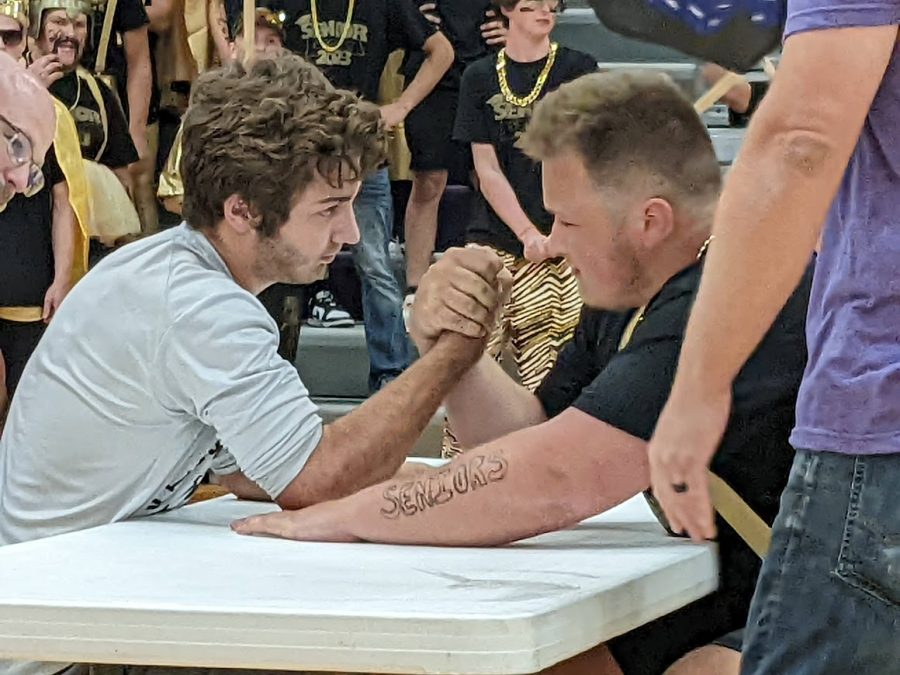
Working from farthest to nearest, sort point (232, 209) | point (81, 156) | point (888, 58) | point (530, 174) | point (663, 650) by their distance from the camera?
1. point (81, 156)
2. point (530, 174)
3. point (232, 209)
4. point (663, 650)
5. point (888, 58)

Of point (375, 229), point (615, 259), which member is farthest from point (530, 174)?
point (615, 259)

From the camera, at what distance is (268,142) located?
7.00 feet

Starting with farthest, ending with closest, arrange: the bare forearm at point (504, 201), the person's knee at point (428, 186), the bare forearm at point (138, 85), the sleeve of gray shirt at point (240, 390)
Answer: the bare forearm at point (138, 85), the person's knee at point (428, 186), the bare forearm at point (504, 201), the sleeve of gray shirt at point (240, 390)

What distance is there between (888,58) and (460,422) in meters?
1.23

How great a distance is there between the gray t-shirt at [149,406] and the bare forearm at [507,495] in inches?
10.8

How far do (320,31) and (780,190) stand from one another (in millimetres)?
3787

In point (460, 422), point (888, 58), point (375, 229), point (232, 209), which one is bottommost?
point (375, 229)

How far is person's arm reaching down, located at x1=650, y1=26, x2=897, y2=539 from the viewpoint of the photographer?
1103 mm

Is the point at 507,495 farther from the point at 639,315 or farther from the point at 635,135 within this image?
the point at 635,135

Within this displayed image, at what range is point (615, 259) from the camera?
181cm

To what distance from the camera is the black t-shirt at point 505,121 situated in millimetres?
4281

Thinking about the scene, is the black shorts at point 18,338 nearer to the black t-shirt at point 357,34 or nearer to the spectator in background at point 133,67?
the spectator in background at point 133,67

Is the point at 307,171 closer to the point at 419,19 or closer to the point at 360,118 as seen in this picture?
the point at 360,118

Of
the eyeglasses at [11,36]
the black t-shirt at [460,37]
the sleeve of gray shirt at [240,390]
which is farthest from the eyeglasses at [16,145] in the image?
the black t-shirt at [460,37]
